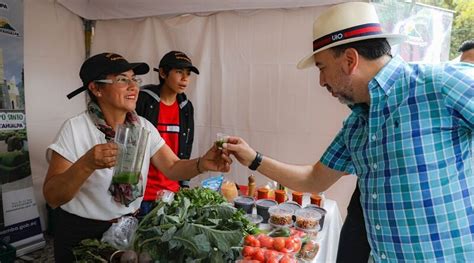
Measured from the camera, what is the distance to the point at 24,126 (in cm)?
380

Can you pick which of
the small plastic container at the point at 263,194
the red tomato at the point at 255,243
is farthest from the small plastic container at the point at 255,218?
the red tomato at the point at 255,243

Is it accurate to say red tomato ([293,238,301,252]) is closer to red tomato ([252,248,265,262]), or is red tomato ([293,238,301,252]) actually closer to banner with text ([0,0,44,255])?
red tomato ([252,248,265,262])

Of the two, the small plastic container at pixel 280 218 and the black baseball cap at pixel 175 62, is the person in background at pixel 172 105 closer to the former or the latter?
the black baseball cap at pixel 175 62

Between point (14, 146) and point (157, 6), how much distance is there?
2395 millimetres

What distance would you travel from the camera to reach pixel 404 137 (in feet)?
4.17

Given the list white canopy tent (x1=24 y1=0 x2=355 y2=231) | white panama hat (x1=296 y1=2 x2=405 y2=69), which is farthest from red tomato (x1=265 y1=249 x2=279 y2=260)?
white canopy tent (x1=24 y1=0 x2=355 y2=231)

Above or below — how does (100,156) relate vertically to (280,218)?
above

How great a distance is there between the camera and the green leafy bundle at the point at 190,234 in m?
1.33

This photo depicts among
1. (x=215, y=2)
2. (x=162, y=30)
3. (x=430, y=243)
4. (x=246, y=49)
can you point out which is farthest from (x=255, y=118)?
(x=430, y=243)

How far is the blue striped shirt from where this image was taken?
1218mm

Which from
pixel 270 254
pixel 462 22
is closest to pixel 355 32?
pixel 270 254

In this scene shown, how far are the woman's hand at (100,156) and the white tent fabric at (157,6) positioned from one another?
8.60 ft

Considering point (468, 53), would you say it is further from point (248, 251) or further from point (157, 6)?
point (157, 6)

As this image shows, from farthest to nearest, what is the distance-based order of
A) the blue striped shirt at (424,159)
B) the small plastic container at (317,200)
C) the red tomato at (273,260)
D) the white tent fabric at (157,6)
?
the white tent fabric at (157,6) → the small plastic container at (317,200) → the red tomato at (273,260) → the blue striped shirt at (424,159)
